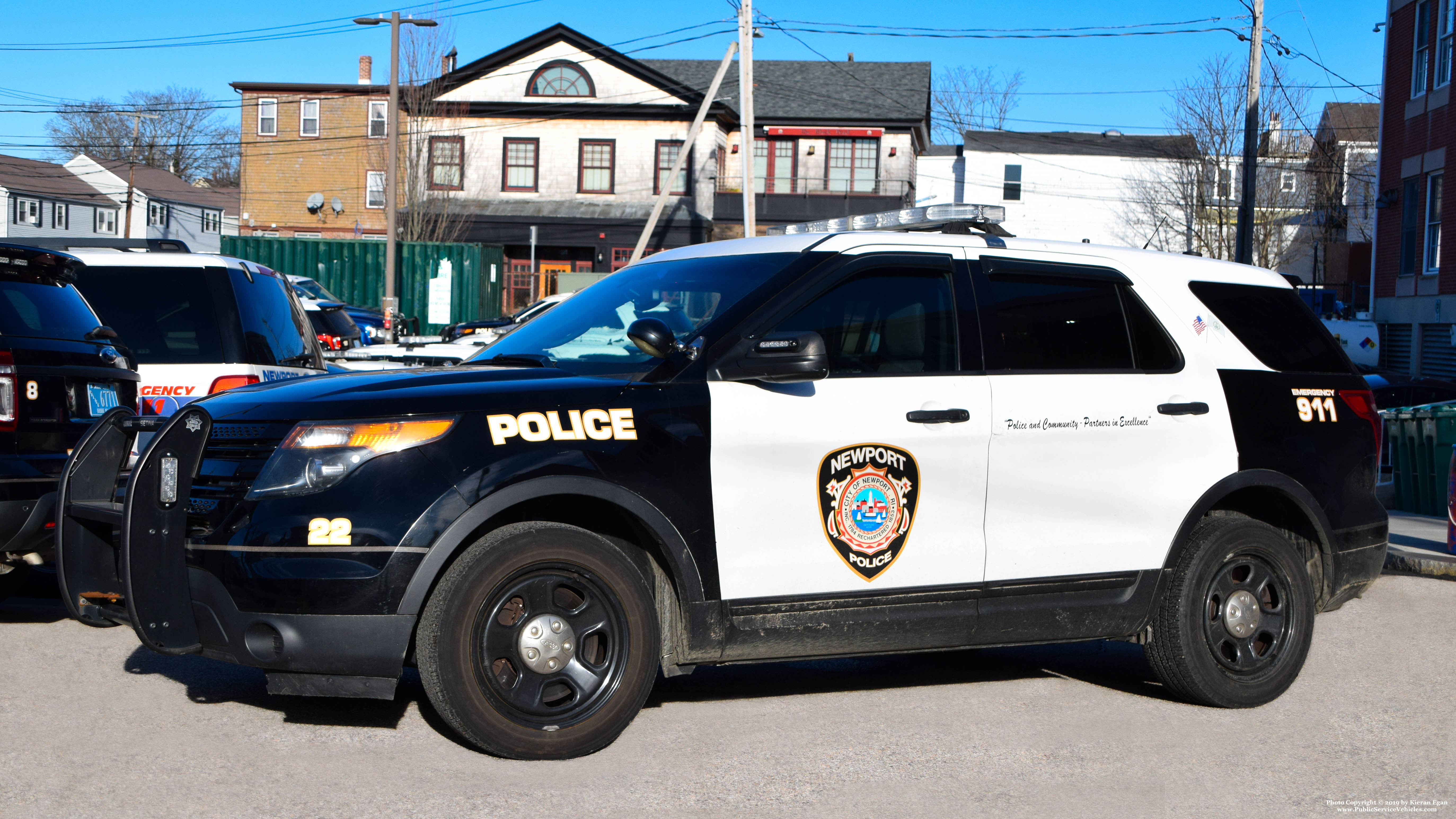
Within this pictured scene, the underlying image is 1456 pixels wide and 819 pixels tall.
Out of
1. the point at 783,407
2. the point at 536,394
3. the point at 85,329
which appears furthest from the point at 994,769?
the point at 85,329

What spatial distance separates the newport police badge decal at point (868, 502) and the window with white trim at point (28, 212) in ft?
229

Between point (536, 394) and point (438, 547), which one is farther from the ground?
point (536, 394)

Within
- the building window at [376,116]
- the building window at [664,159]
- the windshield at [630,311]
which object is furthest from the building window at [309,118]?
the windshield at [630,311]

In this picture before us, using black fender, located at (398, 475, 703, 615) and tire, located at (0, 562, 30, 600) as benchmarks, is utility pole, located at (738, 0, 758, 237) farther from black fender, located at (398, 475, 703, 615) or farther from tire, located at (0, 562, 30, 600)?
black fender, located at (398, 475, 703, 615)

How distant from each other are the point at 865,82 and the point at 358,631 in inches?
1730

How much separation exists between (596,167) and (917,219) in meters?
38.1

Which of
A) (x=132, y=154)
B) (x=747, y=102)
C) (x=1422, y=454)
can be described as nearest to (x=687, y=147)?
(x=747, y=102)

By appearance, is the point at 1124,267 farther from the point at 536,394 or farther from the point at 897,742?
the point at 536,394

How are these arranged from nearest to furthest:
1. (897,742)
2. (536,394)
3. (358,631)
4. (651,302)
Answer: (358,631) → (536,394) → (897,742) → (651,302)

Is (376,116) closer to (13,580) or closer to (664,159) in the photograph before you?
(664,159)

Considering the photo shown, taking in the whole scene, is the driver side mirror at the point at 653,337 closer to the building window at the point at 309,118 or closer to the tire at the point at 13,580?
the tire at the point at 13,580

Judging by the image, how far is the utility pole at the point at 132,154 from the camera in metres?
55.5

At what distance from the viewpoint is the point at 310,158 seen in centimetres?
4788

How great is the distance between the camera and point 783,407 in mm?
4762
